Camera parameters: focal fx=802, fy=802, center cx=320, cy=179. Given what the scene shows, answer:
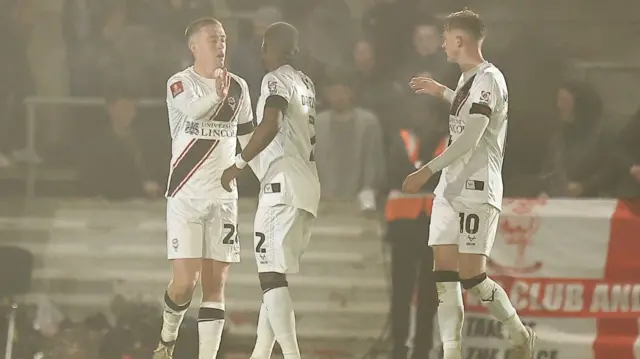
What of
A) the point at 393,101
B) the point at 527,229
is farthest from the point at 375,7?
the point at 527,229

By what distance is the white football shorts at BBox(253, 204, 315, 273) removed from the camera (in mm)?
3348

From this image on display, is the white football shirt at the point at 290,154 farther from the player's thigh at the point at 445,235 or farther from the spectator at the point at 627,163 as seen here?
the spectator at the point at 627,163

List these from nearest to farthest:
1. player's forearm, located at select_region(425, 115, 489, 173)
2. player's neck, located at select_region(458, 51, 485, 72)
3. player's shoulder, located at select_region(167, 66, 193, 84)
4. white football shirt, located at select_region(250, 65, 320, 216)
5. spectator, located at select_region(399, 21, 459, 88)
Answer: player's forearm, located at select_region(425, 115, 489, 173), white football shirt, located at select_region(250, 65, 320, 216), player's neck, located at select_region(458, 51, 485, 72), player's shoulder, located at select_region(167, 66, 193, 84), spectator, located at select_region(399, 21, 459, 88)

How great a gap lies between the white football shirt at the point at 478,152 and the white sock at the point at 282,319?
82 cm

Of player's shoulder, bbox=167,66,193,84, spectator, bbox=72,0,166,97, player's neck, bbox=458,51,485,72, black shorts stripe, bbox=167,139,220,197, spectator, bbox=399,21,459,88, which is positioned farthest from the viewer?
spectator, bbox=72,0,166,97

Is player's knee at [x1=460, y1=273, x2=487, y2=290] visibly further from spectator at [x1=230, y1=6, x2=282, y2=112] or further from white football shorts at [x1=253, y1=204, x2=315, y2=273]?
spectator at [x1=230, y1=6, x2=282, y2=112]

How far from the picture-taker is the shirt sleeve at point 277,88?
3391mm

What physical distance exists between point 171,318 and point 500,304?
1.49 metres

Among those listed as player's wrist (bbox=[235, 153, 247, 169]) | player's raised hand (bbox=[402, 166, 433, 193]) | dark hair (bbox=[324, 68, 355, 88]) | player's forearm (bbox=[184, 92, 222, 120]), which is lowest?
player's raised hand (bbox=[402, 166, 433, 193])

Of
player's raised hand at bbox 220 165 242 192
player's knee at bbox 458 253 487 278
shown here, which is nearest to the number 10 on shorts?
player's knee at bbox 458 253 487 278

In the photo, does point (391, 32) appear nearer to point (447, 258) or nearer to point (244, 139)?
point (244, 139)

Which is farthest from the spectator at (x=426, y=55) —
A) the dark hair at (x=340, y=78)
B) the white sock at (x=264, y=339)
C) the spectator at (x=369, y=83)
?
the white sock at (x=264, y=339)

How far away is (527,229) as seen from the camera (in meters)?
4.00

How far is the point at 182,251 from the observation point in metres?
3.53
